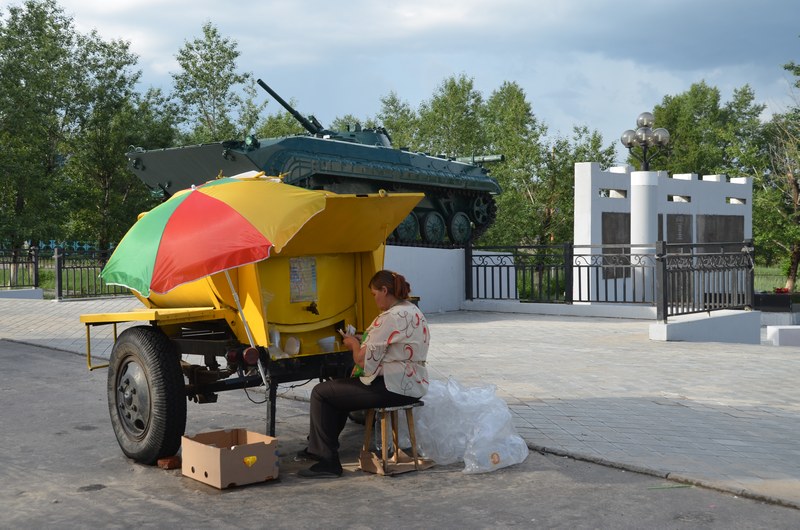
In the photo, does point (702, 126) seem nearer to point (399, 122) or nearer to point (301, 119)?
point (399, 122)

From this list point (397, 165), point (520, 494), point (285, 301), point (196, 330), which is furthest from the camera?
point (397, 165)

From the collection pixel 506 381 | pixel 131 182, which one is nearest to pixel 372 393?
pixel 506 381

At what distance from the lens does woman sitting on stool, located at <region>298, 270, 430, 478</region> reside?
5.80 m

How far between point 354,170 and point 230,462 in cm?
1579

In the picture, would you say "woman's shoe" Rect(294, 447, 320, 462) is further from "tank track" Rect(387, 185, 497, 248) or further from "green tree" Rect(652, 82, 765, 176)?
"green tree" Rect(652, 82, 765, 176)

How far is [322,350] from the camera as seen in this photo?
257 inches

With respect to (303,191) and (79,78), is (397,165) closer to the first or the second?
(303,191)

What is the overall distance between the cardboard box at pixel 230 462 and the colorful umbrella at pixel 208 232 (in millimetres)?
1010

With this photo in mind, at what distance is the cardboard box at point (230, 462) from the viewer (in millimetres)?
5484

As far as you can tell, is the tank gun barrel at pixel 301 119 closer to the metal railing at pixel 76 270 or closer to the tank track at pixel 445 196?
the tank track at pixel 445 196

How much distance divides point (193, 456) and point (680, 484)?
9.73 feet

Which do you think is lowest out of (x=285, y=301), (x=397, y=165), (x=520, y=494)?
(x=520, y=494)

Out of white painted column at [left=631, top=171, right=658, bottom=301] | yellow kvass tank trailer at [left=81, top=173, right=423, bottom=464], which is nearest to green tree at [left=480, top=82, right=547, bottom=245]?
white painted column at [left=631, top=171, right=658, bottom=301]

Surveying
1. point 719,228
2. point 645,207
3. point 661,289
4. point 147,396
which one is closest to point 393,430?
point 147,396
